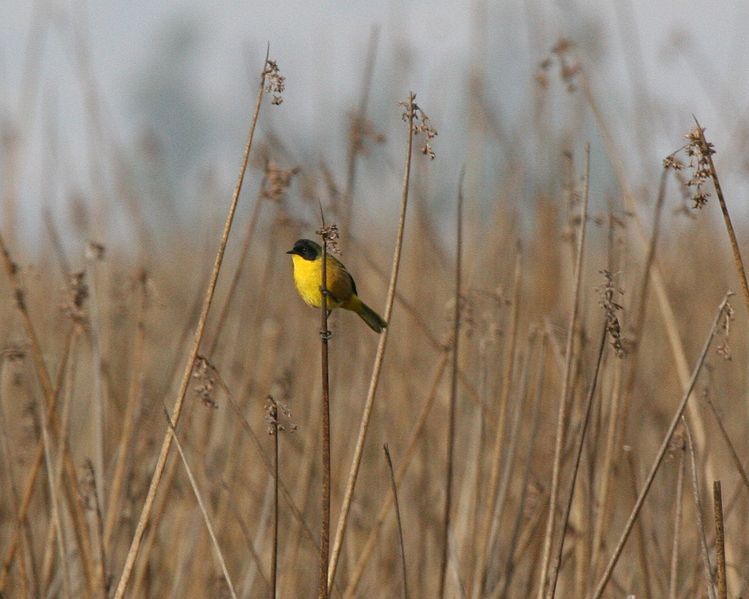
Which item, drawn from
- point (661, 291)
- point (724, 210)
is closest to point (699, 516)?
point (724, 210)

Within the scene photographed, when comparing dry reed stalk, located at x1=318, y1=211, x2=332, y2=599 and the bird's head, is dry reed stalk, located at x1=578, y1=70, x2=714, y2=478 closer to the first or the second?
the bird's head

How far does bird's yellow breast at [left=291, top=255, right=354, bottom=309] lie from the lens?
65.6 inches

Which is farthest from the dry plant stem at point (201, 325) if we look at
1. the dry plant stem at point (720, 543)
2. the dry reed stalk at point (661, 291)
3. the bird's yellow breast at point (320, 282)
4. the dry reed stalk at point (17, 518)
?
the dry reed stalk at point (661, 291)

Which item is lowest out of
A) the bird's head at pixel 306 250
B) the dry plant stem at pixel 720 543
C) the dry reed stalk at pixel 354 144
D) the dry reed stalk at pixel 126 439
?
the dry plant stem at pixel 720 543

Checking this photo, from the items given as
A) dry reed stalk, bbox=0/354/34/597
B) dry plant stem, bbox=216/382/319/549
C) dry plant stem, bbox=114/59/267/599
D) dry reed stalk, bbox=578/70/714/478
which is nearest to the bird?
dry plant stem, bbox=216/382/319/549

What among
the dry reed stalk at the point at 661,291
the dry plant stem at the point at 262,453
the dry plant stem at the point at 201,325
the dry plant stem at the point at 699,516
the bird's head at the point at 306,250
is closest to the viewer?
the dry plant stem at the point at 201,325

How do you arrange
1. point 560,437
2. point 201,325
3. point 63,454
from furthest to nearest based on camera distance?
point 63,454 → point 560,437 → point 201,325

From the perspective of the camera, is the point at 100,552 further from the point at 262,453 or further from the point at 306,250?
the point at 306,250

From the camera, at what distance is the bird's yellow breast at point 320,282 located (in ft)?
5.46

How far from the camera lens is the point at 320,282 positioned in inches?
65.4

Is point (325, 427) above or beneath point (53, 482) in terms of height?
beneath

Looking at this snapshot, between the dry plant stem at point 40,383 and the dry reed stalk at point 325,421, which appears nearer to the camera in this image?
the dry reed stalk at point 325,421

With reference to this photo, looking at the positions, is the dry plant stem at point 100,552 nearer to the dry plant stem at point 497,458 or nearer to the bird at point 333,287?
the bird at point 333,287

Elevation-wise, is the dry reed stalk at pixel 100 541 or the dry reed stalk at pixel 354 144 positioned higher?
the dry reed stalk at pixel 354 144
